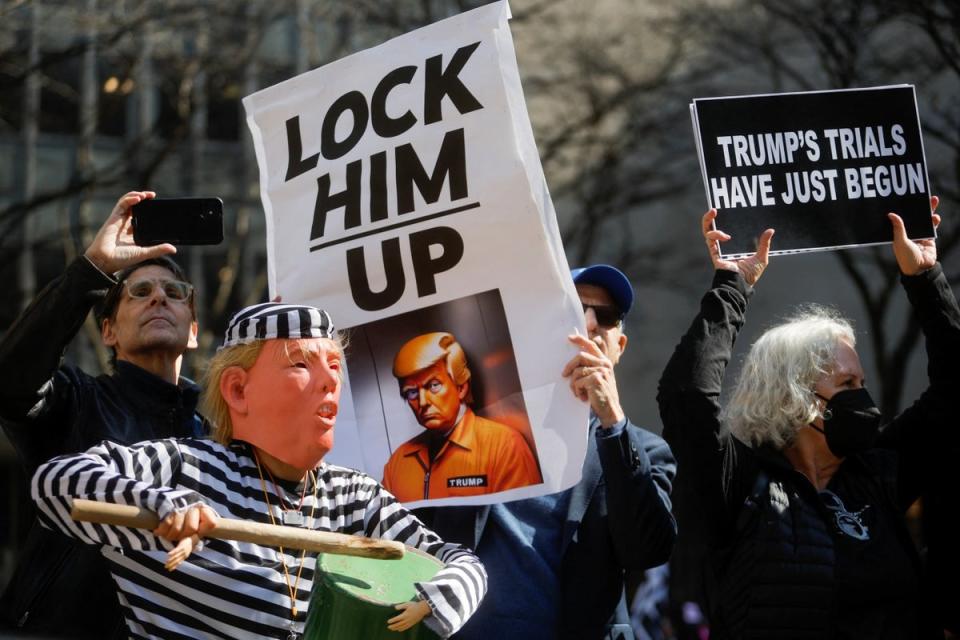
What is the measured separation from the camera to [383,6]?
1316 centimetres

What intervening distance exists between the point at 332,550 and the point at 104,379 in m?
1.46

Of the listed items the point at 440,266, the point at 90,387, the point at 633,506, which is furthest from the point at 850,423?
the point at 90,387

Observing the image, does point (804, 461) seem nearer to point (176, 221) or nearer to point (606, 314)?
point (606, 314)

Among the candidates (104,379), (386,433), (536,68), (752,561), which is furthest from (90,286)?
(536,68)

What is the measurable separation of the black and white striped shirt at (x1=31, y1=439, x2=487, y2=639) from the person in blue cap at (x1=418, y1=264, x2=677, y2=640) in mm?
574

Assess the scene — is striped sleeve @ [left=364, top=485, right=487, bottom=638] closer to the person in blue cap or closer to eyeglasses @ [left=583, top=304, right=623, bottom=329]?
the person in blue cap

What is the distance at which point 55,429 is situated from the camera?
356 centimetres

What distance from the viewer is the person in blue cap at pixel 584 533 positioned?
11.2 feet

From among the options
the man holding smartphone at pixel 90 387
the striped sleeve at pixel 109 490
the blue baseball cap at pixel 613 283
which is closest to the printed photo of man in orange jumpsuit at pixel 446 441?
the blue baseball cap at pixel 613 283

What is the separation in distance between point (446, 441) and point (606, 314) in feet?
2.05

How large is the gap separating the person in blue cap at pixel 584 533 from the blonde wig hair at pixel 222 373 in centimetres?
73

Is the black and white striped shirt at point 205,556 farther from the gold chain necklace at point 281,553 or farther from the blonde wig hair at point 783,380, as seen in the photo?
the blonde wig hair at point 783,380

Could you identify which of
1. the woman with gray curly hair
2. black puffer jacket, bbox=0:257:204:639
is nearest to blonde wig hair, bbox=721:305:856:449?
the woman with gray curly hair

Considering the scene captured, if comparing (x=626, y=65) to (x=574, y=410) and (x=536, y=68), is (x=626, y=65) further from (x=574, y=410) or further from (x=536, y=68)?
(x=574, y=410)
